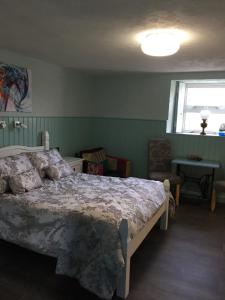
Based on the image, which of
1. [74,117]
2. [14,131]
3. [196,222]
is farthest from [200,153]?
[14,131]

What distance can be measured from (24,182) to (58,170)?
0.64m

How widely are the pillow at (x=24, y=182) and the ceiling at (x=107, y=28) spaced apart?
150cm

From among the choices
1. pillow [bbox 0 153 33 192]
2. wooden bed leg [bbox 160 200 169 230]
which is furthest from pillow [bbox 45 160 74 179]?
wooden bed leg [bbox 160 200 169 230]

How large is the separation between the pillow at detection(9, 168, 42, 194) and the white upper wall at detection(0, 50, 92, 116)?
3.12 feet

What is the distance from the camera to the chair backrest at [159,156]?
451cm

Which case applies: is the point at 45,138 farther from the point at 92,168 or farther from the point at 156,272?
the point at 156,272

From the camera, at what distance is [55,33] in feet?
8.05

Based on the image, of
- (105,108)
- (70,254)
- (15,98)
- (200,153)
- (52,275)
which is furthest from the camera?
(105,108)

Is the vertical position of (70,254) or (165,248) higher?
(70,254)

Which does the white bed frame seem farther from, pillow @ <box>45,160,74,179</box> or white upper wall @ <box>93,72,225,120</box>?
white upper wall @ <box>93,72,225,120</box>

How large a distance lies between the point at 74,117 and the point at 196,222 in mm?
2846

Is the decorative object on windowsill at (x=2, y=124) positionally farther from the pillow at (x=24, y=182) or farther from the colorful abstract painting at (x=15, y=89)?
the pillow at (x=24, y=182)

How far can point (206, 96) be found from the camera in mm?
4695

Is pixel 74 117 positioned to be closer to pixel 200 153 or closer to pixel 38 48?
pixel 38 48
